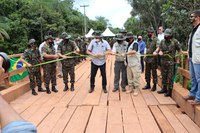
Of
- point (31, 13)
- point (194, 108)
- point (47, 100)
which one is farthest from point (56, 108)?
point (31, 13)

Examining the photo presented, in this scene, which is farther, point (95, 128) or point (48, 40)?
point (48, 40)

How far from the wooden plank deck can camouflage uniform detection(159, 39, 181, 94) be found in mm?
452

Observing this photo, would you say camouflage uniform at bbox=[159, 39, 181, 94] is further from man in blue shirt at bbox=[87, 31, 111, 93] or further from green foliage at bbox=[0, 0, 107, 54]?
green foliage at bbox=[0, 0, 107, 54]

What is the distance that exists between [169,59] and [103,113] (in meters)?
2.00

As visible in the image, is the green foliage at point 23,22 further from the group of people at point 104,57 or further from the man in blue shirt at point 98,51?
the man in blue shirt at point 98,51

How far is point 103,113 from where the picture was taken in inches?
199

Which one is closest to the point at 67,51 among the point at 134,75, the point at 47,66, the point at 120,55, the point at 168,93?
the point at 47,66

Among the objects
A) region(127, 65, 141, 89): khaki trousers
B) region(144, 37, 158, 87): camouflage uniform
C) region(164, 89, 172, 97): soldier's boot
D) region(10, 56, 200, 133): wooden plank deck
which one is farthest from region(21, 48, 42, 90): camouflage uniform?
region(164, 89, 172, 97): soldier's boot

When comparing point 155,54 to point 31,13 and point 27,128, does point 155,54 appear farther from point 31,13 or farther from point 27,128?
point 31,13

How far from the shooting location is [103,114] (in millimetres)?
4984

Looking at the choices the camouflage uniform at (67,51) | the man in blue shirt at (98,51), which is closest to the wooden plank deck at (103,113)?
the camouflage uniform at (67,51)

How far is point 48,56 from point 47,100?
1.20 meters

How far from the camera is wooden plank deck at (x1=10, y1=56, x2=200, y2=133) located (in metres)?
4.23

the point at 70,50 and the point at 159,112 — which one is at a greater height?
the point at 70,50
